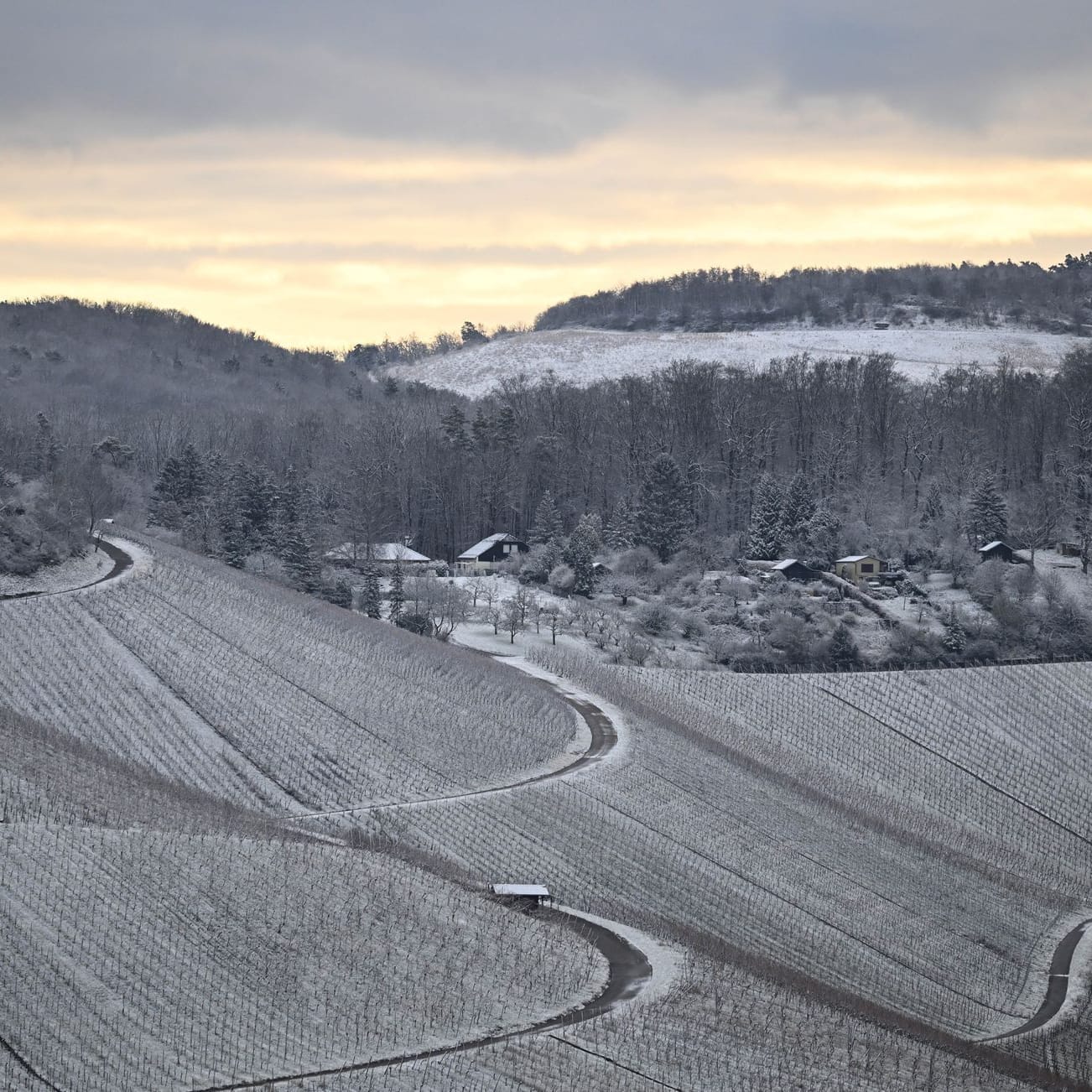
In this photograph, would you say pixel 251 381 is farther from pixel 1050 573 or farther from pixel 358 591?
pixel 1050 573

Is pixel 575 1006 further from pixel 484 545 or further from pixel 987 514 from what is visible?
pixel 987 514

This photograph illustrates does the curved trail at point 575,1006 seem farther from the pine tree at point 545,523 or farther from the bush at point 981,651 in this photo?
the pine tree at point 545,523

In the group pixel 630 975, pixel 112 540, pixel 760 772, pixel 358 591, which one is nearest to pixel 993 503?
pixel 358 591

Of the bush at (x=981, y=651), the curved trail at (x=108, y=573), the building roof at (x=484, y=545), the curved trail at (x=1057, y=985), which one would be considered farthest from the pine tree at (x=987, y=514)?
the curved trail at (x=108, y=573)

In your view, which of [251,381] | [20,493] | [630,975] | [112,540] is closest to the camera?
[630,975]

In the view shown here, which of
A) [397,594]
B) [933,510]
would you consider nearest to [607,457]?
[933,510]
